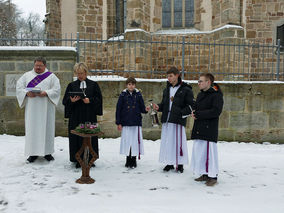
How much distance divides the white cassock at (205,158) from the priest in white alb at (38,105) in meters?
2.70

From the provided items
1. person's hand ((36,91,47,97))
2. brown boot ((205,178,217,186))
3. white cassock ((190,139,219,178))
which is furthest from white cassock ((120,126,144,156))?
person's hand ((36,91,47,97))

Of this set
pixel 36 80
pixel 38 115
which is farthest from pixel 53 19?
pixel 38 115

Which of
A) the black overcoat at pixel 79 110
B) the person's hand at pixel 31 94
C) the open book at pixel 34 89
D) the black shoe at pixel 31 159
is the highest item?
the open book at pixel 34 89

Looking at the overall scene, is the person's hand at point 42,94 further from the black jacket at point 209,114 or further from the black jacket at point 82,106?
the black jacket at point 209,114

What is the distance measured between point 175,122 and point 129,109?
2.87 ft

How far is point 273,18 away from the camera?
1205cm

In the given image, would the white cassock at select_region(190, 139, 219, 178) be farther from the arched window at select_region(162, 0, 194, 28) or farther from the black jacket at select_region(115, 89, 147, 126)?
the arched window at select_region(162, 0, 194, 28)

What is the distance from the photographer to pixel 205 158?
4043 mm

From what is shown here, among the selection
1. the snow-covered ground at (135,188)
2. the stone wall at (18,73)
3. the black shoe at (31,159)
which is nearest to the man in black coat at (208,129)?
the snow-covered ground at (135,188)

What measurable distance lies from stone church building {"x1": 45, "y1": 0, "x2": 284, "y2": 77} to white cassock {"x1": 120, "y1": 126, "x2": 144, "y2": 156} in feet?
18.6

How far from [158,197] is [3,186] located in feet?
7.02

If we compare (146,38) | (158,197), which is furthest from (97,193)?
(146,38)

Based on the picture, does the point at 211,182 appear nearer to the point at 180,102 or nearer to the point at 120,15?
the point at 180,102

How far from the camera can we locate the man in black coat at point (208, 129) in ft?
Answer: 13.0
